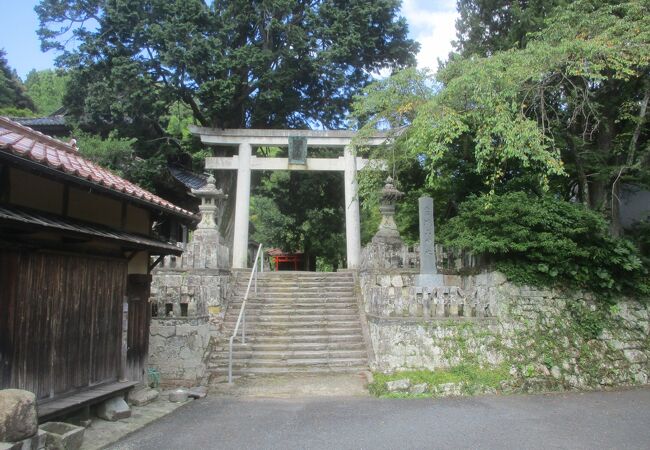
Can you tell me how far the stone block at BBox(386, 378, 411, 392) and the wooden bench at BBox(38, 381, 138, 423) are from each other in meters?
4.52

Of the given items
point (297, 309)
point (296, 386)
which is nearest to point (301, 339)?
point (297, 309)

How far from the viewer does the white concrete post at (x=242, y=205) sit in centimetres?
1619

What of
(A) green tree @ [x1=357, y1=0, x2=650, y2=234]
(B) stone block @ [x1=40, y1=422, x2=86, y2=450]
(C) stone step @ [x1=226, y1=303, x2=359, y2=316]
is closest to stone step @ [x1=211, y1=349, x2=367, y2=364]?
(C) stone step @ [x1=226, y1=303, x2=359, y2=316]

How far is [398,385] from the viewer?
8602mm

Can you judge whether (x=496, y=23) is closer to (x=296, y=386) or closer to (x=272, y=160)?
(x=272, y=160)

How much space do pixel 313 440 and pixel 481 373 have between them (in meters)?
Result: 4.43

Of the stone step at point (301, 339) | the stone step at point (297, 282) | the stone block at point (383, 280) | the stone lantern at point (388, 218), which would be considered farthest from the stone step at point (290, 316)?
the stone lantern at point (388, 218)

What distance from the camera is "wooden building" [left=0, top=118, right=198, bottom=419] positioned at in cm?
529

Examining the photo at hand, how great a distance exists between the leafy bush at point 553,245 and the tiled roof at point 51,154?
6.37 m

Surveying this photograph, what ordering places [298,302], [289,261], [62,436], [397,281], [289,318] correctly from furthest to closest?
[289,261], [298,302], [289,318], [397,281], [62,436]

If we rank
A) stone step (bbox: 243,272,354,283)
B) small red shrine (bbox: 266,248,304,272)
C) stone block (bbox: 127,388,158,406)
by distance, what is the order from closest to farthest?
stone block (bbox: 127,388,158,406) → stone step (bbox: 243,272,354,283) → small red shrine (bbox: 266,248,304,272)

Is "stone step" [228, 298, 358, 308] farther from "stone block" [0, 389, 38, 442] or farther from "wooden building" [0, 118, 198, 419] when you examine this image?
"stone block" [0, 389, 38, 442]

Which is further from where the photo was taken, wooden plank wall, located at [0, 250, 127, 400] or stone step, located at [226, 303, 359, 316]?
stone step, located at [226, 303, 359, 316]

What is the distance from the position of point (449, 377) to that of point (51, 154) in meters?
7.72
